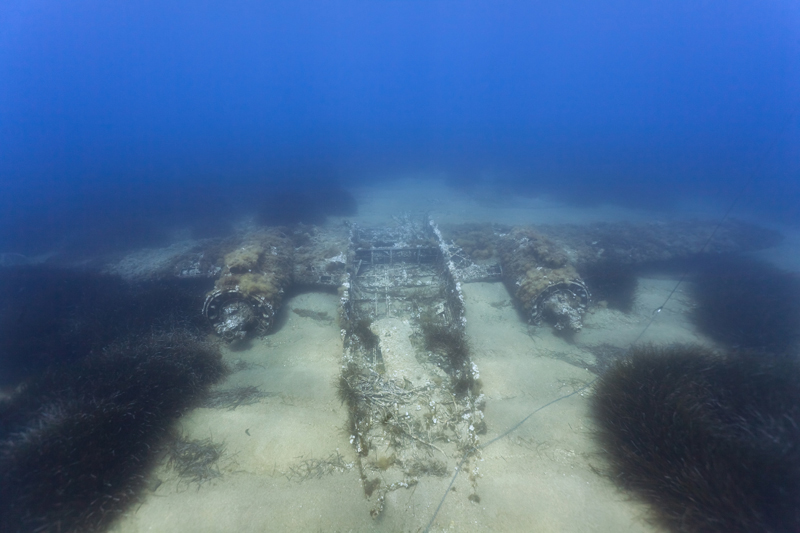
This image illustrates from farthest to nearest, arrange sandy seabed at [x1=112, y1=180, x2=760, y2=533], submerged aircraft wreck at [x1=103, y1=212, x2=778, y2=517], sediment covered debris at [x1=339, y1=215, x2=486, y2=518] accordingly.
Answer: submerged aircraft wreck at [x1=103, y1=212, x2=778, y2=517] → sediment covered debris at [x1=339, y1=215, x2=486, y2=518] → sandy seabed at [x1=112, y1=180, x2=760, y2=533]

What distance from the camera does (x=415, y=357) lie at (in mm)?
7648

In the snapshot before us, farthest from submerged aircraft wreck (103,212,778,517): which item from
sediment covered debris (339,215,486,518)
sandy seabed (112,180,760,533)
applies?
sandy seabed (112,180,760,533)

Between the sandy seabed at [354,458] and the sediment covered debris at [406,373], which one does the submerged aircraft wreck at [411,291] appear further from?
the sandy seabed at [354,458]

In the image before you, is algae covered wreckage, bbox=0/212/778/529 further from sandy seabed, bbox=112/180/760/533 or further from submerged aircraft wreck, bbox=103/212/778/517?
sandy seabed, bbox=112/180/760/533

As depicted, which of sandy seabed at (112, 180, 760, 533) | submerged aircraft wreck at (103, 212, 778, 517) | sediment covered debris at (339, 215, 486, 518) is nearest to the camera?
sandy seabed at (112, 180, 760, 533)

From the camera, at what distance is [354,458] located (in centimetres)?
532

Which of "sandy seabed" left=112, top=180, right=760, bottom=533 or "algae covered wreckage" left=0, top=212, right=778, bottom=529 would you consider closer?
"sandy seabed" left=112, top=180, right=760, bottom=533

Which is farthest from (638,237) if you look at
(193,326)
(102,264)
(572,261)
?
(102,264)

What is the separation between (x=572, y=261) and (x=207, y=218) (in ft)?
79.3

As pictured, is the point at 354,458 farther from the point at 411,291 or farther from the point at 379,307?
the point at 411,291

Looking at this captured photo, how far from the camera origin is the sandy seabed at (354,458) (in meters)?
4.33

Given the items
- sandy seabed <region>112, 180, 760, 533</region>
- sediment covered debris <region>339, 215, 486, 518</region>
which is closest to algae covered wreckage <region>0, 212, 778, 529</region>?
sediment covered debris <region>339, 215, 486, 518</region>

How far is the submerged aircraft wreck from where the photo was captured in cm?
563

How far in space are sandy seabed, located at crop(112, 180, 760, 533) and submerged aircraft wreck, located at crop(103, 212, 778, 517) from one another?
36 cm
